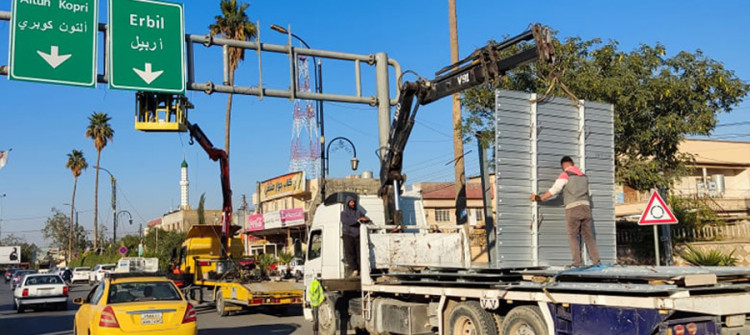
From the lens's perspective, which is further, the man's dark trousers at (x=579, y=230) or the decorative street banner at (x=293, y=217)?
the decorative street banner at (x=293, y=217)

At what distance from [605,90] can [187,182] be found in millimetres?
91452

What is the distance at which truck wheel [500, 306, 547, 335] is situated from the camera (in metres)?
7.62

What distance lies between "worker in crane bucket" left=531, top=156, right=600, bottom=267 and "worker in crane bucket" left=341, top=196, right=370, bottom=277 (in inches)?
148

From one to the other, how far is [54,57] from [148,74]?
5.55 ft

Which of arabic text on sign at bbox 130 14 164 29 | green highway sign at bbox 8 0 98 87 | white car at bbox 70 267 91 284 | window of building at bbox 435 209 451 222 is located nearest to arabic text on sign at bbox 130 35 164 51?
arabic text on sign at bbox 130 14 164 29

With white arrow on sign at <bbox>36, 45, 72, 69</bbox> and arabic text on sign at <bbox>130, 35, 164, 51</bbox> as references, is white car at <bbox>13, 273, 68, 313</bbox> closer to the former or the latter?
white arrow on sign at <bbox>36, 45, 72, 69</bbox>

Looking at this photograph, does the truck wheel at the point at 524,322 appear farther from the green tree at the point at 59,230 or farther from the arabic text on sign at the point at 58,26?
the green tree at the point at 59,230

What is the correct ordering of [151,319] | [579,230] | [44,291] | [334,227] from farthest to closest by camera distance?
[44,291], [334,227], [151,319], [579,230]

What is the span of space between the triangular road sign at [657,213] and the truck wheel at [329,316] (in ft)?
20.4

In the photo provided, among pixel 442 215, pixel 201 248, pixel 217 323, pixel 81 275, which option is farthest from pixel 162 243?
pixel 217 323

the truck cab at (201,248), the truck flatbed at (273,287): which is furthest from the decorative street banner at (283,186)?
the truck flatbed at (273,287)

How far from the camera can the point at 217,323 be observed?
16859mm

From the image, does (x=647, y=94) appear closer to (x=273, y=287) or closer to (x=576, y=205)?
(x=576, y=205)

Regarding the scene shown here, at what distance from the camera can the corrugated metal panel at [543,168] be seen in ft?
32.0
